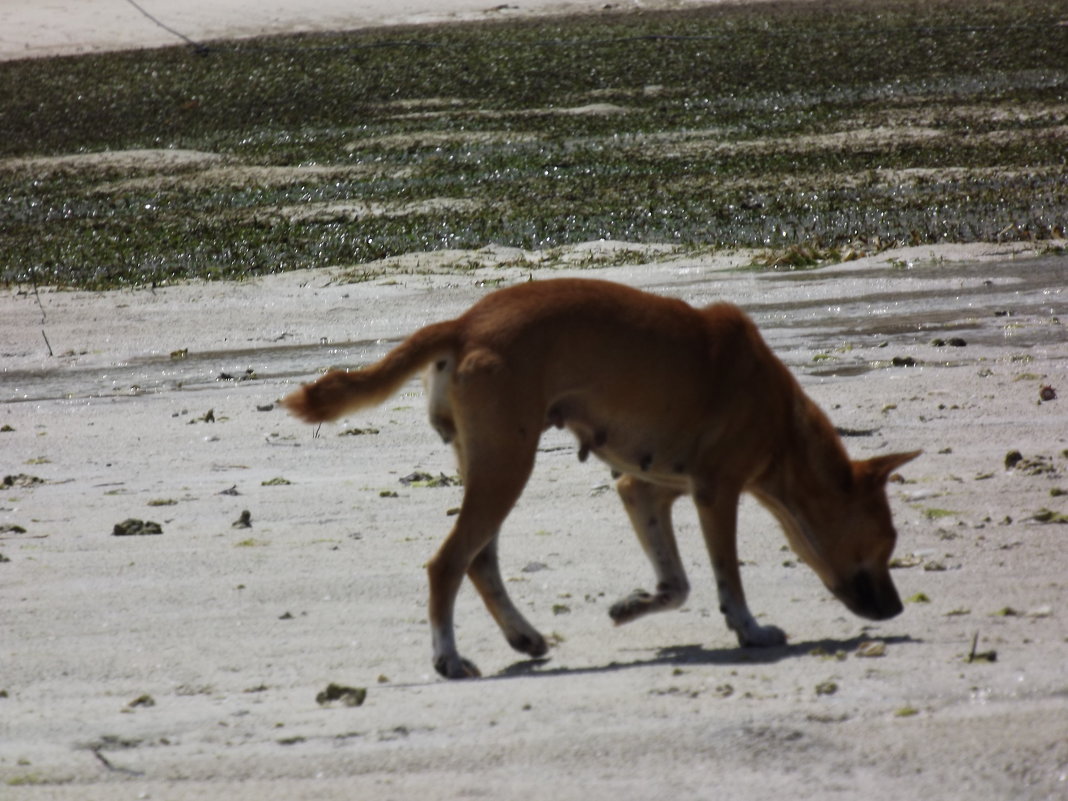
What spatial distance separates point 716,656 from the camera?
17.1 feet

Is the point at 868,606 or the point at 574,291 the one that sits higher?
the point at 574,291

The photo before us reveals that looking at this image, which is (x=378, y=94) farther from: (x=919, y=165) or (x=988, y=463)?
(x=988, y=463)

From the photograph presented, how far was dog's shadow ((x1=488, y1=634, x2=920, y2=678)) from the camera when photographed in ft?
16.6

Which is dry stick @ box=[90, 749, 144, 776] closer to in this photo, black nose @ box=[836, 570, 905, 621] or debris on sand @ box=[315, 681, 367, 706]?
Answer: debris on sand @ box=[315, 681, 367, 706]

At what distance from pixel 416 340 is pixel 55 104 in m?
28.8

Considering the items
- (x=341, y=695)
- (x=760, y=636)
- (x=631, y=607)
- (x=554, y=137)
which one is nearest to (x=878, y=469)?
(x=760, y=636)

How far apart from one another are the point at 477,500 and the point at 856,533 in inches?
54.2

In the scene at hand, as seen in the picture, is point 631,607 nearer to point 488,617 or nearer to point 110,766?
point 488,617

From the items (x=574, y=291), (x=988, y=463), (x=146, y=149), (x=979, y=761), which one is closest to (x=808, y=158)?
(x=146, y=149)

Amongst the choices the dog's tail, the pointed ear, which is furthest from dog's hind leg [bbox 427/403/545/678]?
the pointed ear

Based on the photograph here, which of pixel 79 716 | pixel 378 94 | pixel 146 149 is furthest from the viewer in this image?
pixel 378 94

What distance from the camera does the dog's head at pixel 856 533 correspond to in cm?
539

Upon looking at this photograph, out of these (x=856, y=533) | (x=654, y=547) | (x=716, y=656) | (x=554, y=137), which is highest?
(x=554, y=137)

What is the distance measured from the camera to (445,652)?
5172 mm
